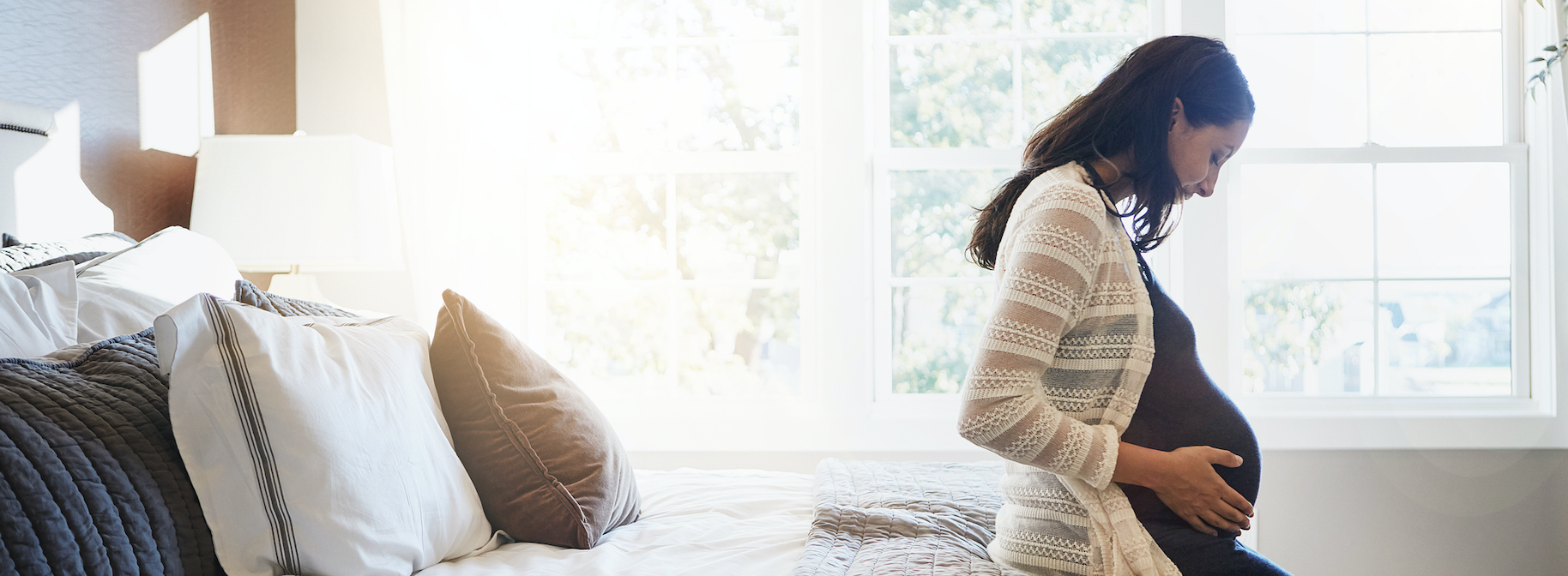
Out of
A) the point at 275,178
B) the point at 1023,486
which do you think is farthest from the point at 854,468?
the point at 275,178

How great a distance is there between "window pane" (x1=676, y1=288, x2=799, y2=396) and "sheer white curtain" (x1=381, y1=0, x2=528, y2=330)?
0.66m

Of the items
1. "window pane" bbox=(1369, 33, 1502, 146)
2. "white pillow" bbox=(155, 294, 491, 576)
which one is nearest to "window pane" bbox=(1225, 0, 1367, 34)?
"window pane" bbox=(1369, 33, 1502, 146)

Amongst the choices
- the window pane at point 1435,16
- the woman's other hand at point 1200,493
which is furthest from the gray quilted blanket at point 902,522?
the window pane at point 1435,16

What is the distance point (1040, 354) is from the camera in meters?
1.02

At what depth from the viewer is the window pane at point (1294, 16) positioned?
106 inches

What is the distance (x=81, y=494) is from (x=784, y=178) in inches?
86.8

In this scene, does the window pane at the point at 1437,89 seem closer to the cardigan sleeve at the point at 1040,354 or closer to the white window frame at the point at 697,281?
the white window frame at the point at 697,281

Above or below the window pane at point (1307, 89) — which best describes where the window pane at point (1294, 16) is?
above

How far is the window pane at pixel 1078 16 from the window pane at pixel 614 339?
1553 millimetres

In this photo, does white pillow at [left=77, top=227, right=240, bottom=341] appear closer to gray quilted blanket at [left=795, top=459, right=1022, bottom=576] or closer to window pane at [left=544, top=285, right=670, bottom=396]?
gray quilted blanket at [left=795, top=459, right=1022, bottom=576]

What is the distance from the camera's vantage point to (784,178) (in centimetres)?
279

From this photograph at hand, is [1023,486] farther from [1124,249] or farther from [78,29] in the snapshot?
[78,29]

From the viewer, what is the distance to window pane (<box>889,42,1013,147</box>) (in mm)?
2746

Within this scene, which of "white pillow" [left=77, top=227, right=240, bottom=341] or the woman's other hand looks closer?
the woman's other hand
